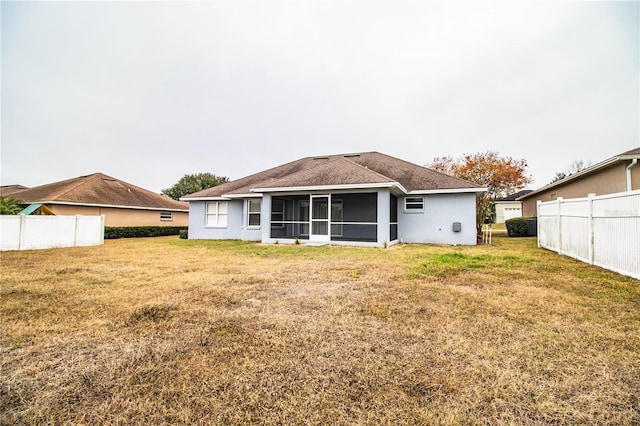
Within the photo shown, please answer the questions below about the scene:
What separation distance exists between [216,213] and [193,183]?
118 feet

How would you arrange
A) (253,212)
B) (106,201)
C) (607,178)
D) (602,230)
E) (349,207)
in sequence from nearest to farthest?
(602,230) < (607,178) < (349,207) < (253,212) < (106,201)

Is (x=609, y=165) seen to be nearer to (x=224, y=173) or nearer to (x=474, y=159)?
(x=474, y=159)

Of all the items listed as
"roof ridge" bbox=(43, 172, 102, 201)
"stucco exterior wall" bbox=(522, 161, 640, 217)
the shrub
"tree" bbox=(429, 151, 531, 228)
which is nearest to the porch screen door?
"stucco exterior wall" bbox=(522, 161, 640, 217)

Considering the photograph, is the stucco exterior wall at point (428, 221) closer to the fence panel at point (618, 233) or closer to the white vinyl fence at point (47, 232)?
the fence panel at point (618, 233)

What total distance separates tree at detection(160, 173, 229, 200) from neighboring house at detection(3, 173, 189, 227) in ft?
75.4

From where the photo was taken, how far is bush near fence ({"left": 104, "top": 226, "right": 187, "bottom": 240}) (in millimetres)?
17891

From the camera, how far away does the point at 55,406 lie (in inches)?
81.0

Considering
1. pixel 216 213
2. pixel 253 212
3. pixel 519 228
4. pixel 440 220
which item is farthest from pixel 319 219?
pixel 519 228

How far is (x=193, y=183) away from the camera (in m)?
49.9

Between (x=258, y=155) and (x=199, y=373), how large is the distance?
104 feet

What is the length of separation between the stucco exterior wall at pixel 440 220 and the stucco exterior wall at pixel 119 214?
67.0ft

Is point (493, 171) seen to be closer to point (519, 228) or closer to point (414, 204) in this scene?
point (519, 228)

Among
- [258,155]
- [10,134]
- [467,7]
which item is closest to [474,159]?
[467,7]

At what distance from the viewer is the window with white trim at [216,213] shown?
17.9m
